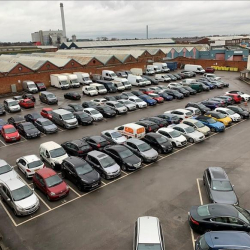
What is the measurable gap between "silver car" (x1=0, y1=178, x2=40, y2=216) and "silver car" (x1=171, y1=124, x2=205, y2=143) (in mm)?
13690

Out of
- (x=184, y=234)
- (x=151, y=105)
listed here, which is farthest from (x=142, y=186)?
(x=151, y=105)

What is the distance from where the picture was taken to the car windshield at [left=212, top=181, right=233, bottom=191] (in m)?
14.2

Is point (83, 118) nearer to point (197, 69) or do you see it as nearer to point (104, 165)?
point (104, 165)

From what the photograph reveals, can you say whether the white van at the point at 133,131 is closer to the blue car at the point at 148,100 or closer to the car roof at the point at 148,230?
the car roof at the point at 148,230

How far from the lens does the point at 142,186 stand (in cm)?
1625

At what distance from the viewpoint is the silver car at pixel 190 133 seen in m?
22.5

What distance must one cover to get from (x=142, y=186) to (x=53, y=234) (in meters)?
6.08

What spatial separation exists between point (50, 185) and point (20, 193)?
165 cm

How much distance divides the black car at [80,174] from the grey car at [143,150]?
13.6 feet

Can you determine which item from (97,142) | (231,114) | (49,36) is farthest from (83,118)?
(49,36)

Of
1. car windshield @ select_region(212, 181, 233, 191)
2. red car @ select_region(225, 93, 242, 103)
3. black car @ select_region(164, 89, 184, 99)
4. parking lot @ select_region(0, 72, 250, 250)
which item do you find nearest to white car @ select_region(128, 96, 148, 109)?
black car @ select_region(164, 89, 184, 99)

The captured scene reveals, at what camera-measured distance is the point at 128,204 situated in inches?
568

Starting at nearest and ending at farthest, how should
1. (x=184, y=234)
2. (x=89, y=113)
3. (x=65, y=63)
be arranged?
1. (x=184, y=234)
2. (x=89, y=113)
3. (x=65, y=63)

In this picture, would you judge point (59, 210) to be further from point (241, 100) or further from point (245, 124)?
point (241, 100)
